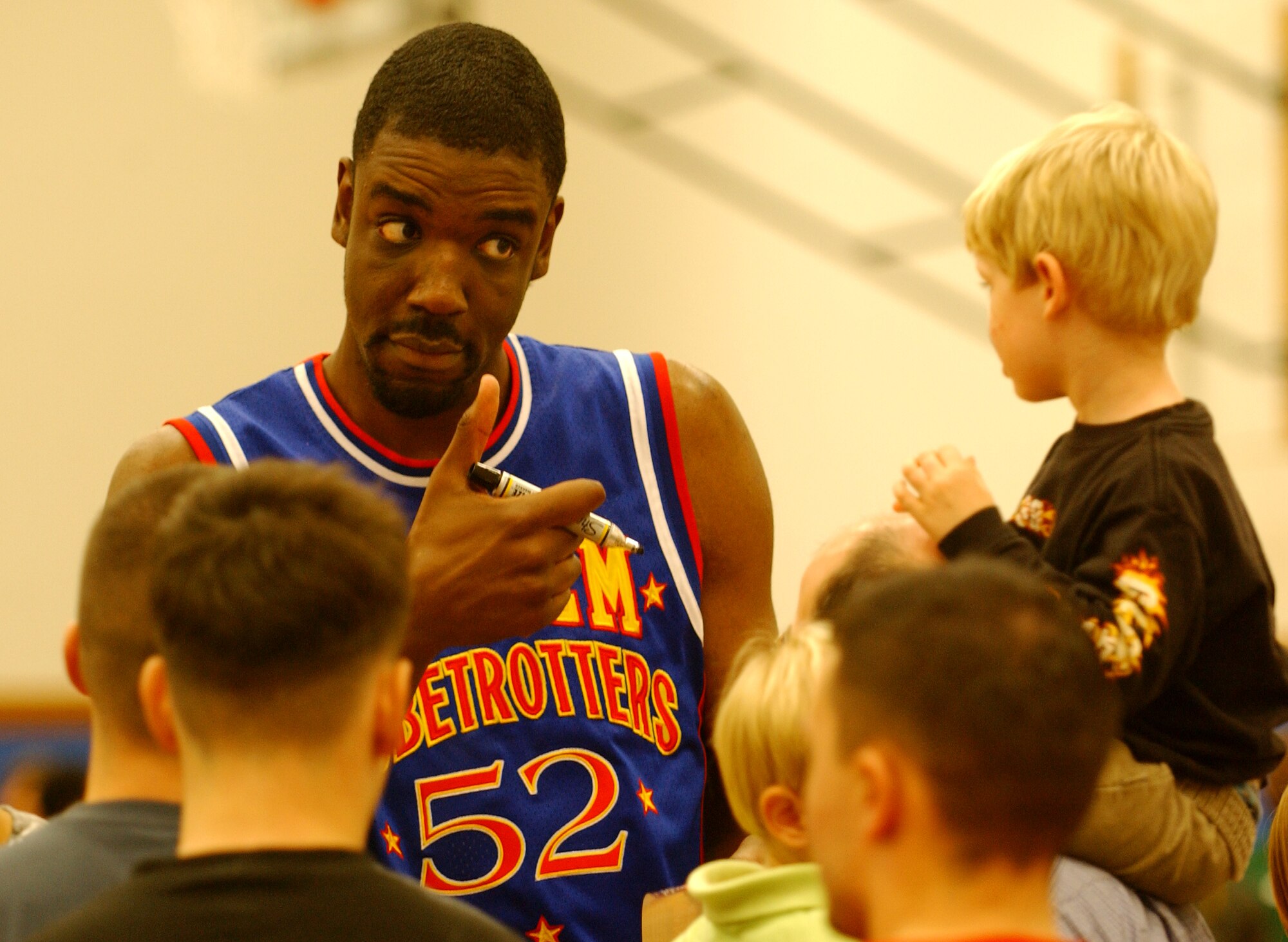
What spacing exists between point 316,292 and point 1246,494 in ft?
10.0

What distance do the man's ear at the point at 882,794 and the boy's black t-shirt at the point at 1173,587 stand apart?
0.64m

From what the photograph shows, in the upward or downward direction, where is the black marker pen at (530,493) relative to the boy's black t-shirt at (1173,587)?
upward

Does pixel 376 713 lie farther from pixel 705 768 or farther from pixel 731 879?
pixel 705 768

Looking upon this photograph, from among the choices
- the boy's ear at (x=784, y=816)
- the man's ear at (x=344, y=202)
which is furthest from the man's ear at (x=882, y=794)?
the man's ear at (x=344, y=202)

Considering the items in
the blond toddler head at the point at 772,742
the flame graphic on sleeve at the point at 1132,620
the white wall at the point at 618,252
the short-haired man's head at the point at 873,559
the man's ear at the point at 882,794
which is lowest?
the man's ear at the point at 882,794

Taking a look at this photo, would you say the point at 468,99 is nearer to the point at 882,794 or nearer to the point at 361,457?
the point at 361,457

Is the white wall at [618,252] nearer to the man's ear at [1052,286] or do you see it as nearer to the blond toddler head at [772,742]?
the man's ear at [1052,286]

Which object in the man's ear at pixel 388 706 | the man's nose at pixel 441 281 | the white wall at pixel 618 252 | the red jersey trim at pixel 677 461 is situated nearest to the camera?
the man's ear at pixel 388 706

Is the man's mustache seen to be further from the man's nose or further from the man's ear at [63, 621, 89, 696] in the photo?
the man's ear at [63, 621, 89, 696]

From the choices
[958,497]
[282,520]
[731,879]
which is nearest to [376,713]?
[282,520]

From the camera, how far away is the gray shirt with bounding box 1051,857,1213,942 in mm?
1669

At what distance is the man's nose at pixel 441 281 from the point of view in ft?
6.01

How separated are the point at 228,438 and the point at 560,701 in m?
0.50

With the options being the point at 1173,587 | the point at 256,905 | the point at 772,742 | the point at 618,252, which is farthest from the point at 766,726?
the point at 618,252
